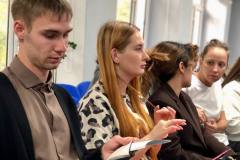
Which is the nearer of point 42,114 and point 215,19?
point 42,114

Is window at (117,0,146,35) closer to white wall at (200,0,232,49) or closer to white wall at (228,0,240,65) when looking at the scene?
white wall at (200,0,232,49)

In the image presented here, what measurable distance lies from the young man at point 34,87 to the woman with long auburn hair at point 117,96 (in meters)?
0.36

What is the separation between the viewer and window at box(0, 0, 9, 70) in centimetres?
290

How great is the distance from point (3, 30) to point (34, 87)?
1793mm

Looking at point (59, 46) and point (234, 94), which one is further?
point (234, 94)

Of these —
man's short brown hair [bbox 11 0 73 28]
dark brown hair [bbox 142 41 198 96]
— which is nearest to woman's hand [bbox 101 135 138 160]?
man's short brown hair [bbox 11 0 73 28]

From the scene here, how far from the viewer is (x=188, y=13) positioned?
488 centimetres

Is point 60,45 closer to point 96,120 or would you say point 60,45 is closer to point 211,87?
point 96,120

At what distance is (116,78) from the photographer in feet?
6.08

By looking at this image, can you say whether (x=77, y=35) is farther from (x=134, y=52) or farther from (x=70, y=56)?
(x=134, y=52)

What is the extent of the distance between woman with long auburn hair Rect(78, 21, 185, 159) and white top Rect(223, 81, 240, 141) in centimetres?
110

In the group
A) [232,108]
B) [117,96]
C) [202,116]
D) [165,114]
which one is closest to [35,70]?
[117,96]

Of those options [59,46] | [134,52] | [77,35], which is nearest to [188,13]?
[77,35]

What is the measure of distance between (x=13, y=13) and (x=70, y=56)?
2007 millimetres
